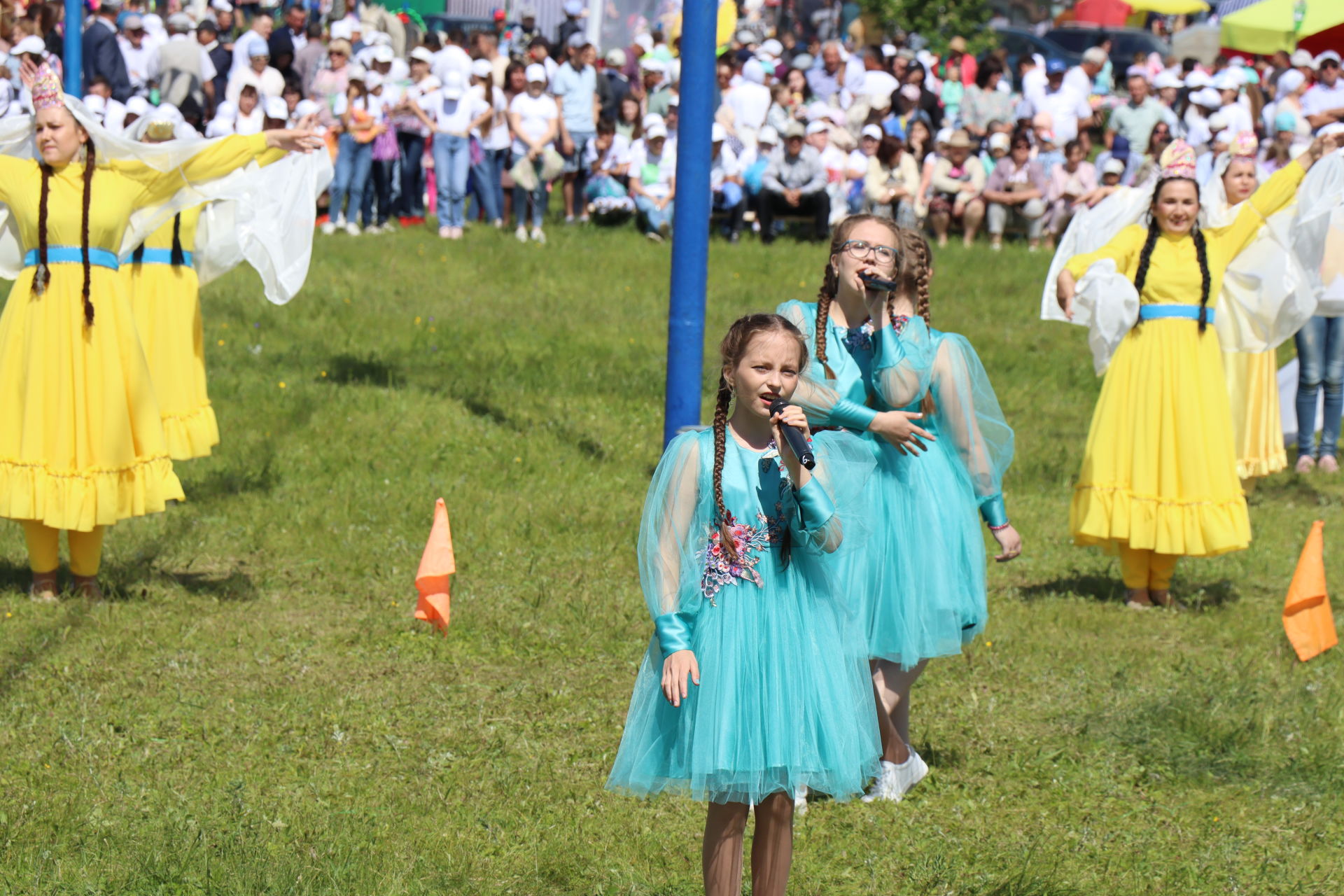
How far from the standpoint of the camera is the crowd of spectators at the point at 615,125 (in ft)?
59.4

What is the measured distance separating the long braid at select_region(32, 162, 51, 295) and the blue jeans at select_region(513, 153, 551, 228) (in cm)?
1072

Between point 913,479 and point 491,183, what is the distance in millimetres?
13598

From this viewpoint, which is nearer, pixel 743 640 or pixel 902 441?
pixel 743 640

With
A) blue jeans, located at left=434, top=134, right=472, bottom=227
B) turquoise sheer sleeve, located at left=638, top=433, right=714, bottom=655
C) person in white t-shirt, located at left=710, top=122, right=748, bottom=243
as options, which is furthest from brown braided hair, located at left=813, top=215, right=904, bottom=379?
person in white t-shirt, located at left=710, top=122, right=748, bottom=243

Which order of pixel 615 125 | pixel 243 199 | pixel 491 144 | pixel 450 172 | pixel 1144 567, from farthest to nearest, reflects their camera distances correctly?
pixel 615 125 < pixel 491 144 < pixel 450 172 < pixel 1144 567 < pixel 243 199

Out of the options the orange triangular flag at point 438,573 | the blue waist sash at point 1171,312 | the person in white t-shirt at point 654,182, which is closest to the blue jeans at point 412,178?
the person in white t-shirt at point 654,182

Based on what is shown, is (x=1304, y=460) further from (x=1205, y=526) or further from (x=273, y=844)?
(x=273, y=844)

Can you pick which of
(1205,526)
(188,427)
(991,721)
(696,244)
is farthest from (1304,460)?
(188,427)

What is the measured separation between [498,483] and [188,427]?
203 centimetres

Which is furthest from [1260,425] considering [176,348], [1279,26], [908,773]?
[1279,26]

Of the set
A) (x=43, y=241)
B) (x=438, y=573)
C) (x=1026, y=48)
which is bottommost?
(x=438, y=573)

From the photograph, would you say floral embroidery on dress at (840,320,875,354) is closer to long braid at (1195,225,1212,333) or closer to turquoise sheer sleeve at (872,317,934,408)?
turquoise sheer sleeve at (872,317,934,408)

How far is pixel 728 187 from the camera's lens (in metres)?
18.8

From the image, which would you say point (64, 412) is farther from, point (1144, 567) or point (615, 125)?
point (615, 125)
